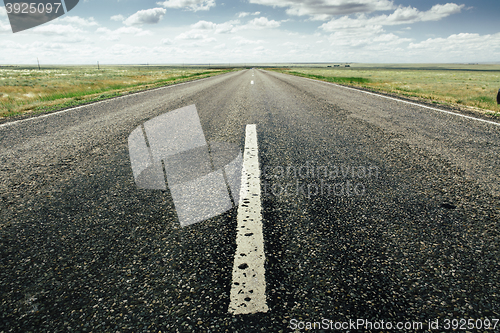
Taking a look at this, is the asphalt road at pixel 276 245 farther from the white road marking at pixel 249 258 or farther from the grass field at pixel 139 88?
the grass field at pixel 139 88

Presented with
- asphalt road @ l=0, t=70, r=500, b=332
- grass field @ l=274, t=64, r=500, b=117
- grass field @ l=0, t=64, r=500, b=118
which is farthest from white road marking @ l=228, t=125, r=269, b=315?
grass field @ l=0, t=64, r=500, b=118

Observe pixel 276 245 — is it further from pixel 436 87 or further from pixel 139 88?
pixel 436 87

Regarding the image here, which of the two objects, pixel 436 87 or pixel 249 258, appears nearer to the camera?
pixel 249 258

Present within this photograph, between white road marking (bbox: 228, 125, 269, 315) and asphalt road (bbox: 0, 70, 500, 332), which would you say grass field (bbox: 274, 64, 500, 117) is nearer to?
asphalt road (bbox: 0, 70, 500, 332)

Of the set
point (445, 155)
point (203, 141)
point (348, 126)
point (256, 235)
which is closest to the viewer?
point (256, 235)

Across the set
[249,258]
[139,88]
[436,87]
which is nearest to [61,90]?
[139,88]

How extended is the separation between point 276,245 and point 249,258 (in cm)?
21

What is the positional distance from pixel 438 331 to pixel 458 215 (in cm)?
123

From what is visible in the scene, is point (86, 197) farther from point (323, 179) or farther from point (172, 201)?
point (323, 179)

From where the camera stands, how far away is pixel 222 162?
10.4 feet

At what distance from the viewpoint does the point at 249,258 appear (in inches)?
61.8

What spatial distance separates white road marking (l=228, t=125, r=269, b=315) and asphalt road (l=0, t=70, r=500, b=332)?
1.8 inches

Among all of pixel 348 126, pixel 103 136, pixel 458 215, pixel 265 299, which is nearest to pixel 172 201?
pixel 265 299

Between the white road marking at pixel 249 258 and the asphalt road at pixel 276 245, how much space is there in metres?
0.05
